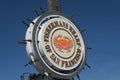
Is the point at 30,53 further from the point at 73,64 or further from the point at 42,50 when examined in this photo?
the point at 73,64

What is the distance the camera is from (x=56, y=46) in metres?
22.7

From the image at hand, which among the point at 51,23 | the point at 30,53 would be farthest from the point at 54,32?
the point at 30,53

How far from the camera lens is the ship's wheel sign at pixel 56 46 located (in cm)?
2183

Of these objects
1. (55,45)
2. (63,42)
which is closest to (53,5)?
(63,42)

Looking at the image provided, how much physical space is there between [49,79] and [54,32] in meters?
2.73

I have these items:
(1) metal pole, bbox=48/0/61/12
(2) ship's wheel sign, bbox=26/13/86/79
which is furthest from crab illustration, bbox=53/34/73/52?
(1) metal pole, bbox=48/0/61/12

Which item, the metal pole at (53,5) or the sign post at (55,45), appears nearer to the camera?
the sign post at (55,45)

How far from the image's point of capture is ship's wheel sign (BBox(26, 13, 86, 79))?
859 inches

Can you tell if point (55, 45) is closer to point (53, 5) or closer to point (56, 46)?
point (56, 46)

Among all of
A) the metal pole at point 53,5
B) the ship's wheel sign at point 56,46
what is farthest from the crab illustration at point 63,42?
the metal pole at point 53,5

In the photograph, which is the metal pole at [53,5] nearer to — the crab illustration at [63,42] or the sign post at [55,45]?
the sign post at [55,45]

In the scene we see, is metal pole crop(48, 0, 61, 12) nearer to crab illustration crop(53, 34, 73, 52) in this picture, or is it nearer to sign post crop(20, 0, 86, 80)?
sign post crop(20, 0, 86, 80)

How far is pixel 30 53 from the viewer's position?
71.8 ft

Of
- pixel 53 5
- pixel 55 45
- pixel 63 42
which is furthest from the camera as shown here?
pixel 53 5
